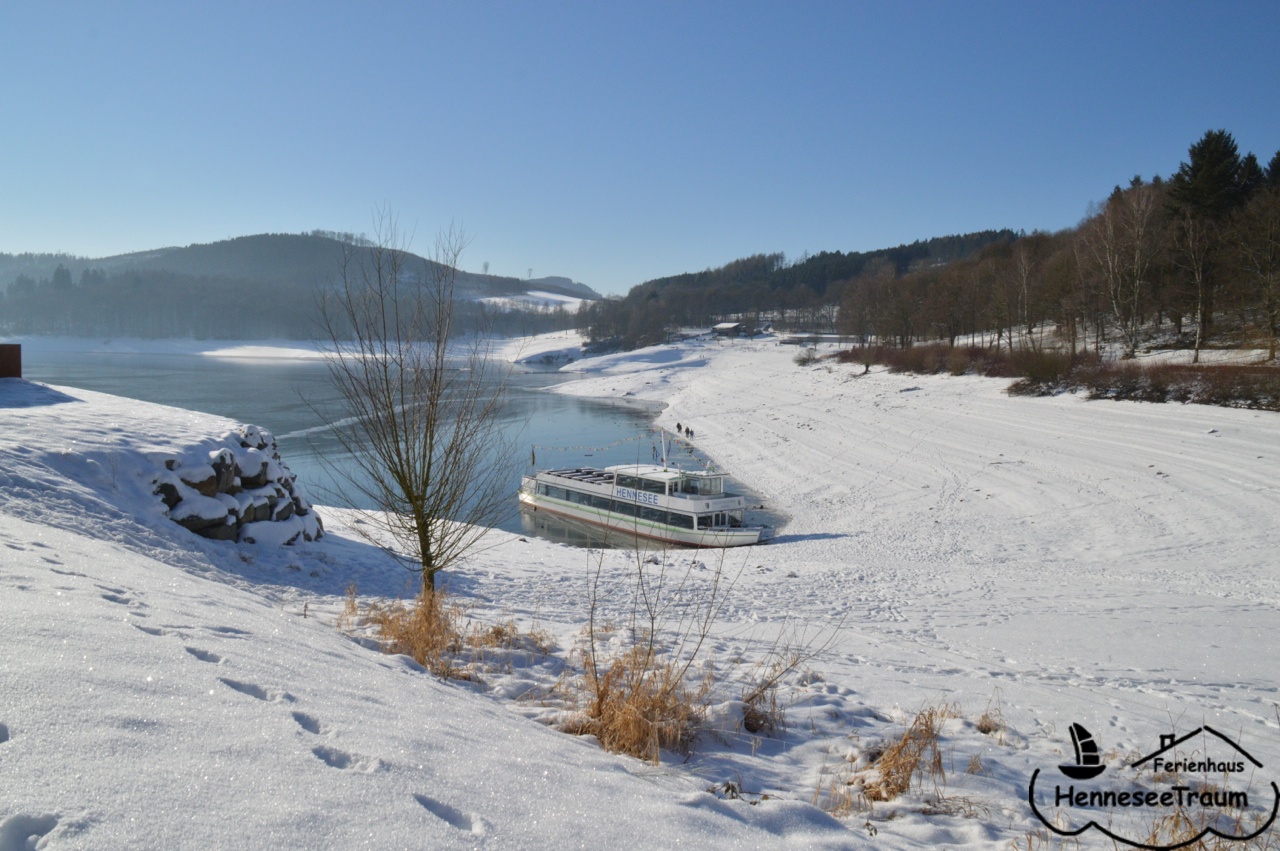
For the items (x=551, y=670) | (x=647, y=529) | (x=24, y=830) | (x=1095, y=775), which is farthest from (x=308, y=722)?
(x=647, y=529)

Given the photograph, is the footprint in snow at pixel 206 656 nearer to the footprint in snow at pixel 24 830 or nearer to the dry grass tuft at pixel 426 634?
the footprint in snow at pixel 24 830

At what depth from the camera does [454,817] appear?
2.60 meters

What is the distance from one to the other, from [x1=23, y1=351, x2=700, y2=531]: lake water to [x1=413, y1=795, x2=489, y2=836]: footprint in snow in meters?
16.7

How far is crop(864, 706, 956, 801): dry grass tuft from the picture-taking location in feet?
13.3

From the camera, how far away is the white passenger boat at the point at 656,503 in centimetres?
2236

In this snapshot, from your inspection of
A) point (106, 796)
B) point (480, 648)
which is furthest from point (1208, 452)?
point (106, 796)

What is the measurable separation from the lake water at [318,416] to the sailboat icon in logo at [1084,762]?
15.8m

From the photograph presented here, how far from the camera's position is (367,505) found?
24078 millimetres

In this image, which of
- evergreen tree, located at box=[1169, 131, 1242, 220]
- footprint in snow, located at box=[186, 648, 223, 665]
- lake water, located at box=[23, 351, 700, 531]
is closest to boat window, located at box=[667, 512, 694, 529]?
lake water, located at box=[23, 351, 700, 531]

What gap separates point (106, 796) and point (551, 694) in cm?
362

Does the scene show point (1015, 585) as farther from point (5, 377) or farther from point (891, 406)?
point (891, 406)

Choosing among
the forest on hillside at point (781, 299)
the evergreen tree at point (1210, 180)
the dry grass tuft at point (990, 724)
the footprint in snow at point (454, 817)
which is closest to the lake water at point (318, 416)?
the dry grass tuft at point (990, 724)

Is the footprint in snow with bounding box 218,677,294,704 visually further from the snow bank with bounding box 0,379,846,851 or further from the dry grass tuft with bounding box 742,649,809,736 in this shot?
the dry grass tuft with bounding box 742,649,809,736

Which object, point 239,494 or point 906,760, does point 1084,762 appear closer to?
point 906,760
